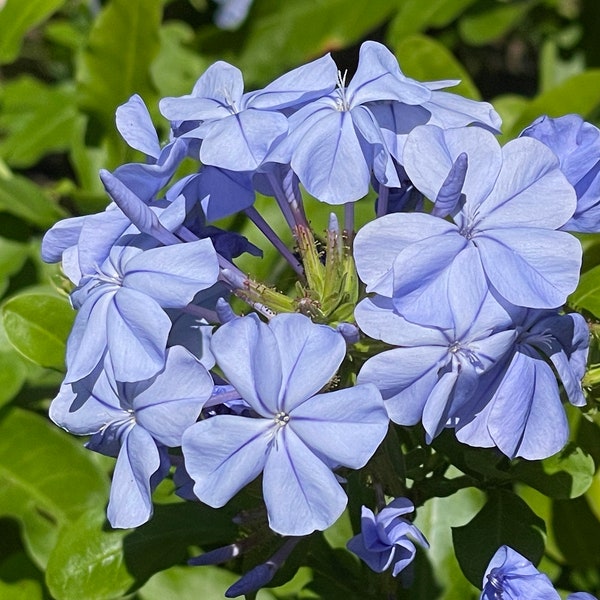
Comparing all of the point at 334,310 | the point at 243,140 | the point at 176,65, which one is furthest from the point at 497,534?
the point at 176,65

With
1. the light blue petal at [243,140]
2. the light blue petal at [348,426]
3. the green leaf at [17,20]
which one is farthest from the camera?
the green leaf at [17,20]

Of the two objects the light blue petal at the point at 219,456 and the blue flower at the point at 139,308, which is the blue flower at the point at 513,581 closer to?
the light blue petal at the point at 219,456

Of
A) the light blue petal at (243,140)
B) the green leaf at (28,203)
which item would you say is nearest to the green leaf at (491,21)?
the green leaf at (28,203)

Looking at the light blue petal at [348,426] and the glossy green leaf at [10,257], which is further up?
the light blue petal at [348,426]

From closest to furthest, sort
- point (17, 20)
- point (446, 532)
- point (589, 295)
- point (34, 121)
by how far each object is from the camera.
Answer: point (589, 295) < point (446, 532) < point (17, 20) < point (34, 121)

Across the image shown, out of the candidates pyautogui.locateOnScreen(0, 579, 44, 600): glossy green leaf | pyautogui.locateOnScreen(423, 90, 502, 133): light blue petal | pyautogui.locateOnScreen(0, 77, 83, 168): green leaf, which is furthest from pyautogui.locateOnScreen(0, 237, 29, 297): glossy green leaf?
pyautogui.locateOnScreen(423, 90, 502, 133): light blue petal

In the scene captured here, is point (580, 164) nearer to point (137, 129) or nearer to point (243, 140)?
point (243, 140)

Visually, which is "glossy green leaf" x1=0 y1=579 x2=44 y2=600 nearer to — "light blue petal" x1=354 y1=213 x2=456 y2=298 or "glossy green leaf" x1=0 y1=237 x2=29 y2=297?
"glossy green leaf" x1=0 y1=237 x2=29 y2=297
